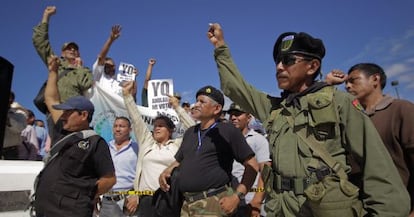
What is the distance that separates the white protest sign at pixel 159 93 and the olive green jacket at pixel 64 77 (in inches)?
82.1

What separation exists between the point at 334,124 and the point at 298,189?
44 centimetres

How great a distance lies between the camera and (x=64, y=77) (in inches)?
198

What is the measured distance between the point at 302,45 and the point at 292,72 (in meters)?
0.20

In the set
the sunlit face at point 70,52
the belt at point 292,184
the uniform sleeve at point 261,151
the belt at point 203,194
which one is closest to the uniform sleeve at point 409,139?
the belt at point 292,184

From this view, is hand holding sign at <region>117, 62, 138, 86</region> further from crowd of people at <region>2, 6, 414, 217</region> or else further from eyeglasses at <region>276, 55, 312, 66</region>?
eyeglasses at <region>276, 55, 312, 66</region>

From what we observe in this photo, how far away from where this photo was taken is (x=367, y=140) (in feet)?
6.59

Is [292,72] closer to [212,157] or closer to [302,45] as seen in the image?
[302,45]

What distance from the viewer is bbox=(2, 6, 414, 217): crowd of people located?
2.00 meters

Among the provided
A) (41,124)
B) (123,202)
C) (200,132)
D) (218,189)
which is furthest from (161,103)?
(41,124)

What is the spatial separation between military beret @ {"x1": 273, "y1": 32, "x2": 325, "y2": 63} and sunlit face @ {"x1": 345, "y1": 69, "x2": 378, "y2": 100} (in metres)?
1.04

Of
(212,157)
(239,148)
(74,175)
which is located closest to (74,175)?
(74,175)

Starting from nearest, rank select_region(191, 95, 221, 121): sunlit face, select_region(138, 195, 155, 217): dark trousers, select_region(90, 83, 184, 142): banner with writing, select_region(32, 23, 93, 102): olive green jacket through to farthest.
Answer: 1. select_region(191, 95, 221, 121): sunlit face
2. select_region(138, 195, 155, 217): dark trousers
3. select_region(32, 23, 93, 102): olive green jacket
4. select_region(90, 83, 184, 142): banner with writing

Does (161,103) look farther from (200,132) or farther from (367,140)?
(367,140)

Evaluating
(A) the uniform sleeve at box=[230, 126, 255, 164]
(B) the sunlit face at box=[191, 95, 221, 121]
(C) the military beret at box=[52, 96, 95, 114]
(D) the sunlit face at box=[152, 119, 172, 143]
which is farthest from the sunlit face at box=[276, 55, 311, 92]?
(D) the sunlit face at box=[152, 119, 172, 143]
